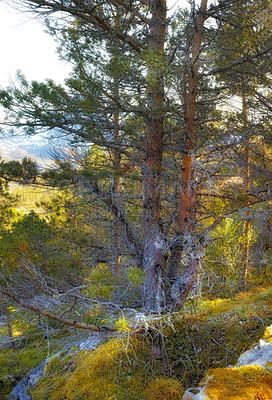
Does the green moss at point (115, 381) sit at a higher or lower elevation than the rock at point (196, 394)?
lower

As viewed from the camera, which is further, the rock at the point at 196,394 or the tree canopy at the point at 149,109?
the tree canopy at the point at 149,109

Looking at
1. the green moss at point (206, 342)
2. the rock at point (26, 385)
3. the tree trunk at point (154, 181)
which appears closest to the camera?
the green moss at point (206, 342)

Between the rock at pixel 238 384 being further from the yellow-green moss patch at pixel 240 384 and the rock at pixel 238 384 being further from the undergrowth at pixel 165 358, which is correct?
the undergrowth at pixel 165 358

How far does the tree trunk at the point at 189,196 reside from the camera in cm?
405

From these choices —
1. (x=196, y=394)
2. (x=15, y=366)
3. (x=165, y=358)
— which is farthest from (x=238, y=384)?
(x=15, y=366)

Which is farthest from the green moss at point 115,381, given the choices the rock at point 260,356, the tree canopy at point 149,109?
the rock at point 260,356

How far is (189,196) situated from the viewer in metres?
4.64

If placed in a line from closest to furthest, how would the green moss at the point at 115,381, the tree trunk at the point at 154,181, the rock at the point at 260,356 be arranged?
1. the rock at the point at 260,356
2. the green moss at the point at 115,381
3. the tree trunk at the point at 154,181

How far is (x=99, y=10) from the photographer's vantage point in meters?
3.94

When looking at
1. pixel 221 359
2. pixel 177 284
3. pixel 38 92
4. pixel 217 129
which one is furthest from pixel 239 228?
pixel 38 92

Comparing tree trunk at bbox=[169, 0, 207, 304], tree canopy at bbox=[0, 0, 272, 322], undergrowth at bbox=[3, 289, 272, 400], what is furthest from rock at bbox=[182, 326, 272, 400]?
tree trunk at bbox=[169, 0, 207, 304]

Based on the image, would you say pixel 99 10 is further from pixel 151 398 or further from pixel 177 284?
pixel 151 398

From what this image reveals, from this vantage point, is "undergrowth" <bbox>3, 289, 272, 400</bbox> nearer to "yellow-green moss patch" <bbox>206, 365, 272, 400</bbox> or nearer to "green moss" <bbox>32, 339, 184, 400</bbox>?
"green moss" <bbox>32, 339, 184, 400</bbox>

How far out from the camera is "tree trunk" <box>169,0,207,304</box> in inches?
159
